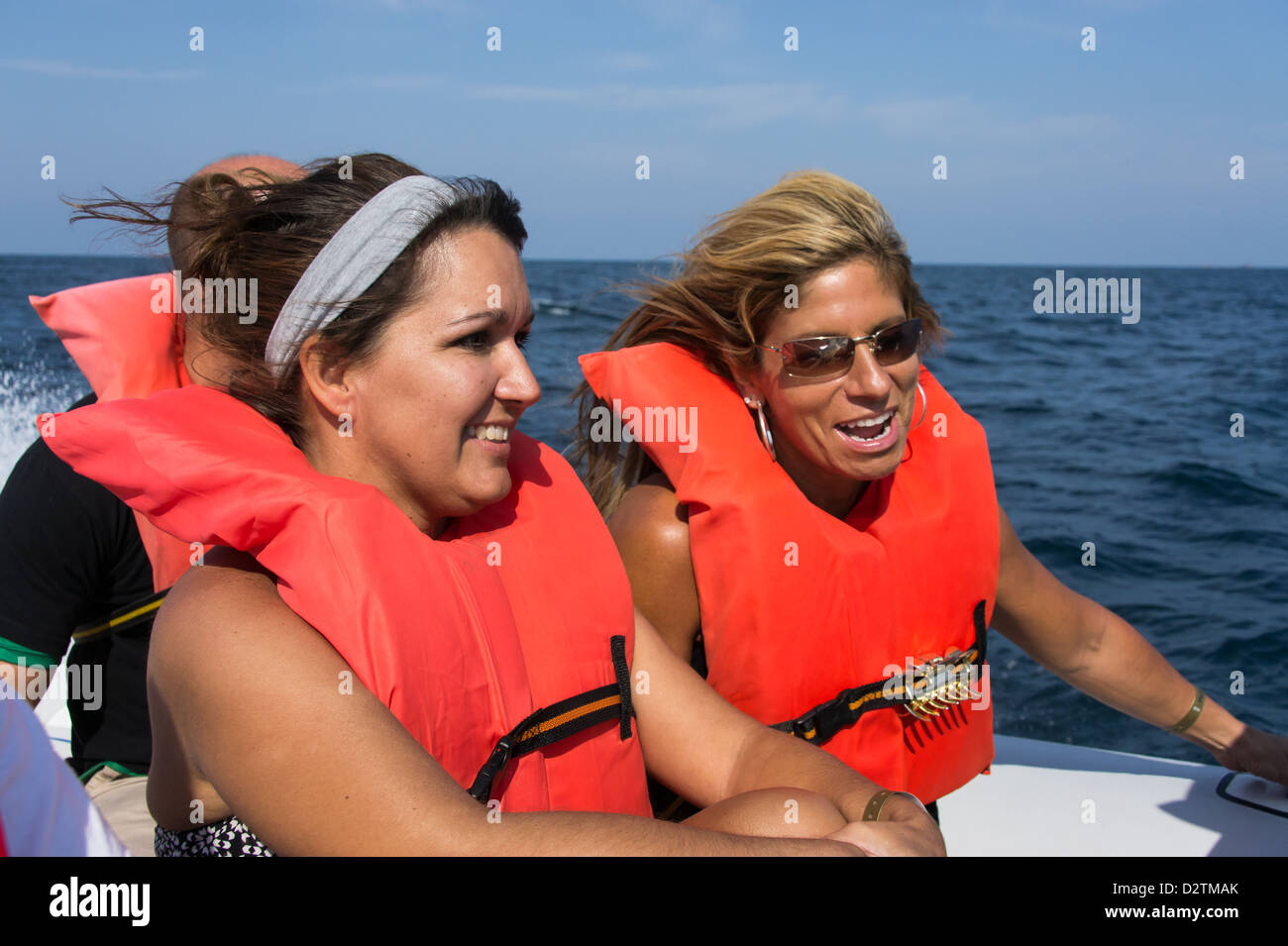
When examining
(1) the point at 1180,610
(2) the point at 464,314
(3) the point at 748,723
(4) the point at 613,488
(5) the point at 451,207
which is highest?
(5) the point at 451,207

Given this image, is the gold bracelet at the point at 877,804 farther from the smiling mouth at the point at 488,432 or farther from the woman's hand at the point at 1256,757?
the woman's hand at the point at 1256,757

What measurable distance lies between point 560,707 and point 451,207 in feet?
3.06

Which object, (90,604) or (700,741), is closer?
(700,741)

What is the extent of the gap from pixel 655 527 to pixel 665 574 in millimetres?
125

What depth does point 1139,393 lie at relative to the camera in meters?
11.2

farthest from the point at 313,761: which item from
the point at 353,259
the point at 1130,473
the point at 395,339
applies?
the point at 1130,473

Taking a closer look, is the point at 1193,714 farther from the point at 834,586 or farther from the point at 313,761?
the point at 313,761

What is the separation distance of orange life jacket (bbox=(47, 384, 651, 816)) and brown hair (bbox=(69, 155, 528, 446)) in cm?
8

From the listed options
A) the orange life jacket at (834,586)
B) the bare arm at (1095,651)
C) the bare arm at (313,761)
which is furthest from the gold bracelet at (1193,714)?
the bare arm at (313,761)

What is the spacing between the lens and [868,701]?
261cm

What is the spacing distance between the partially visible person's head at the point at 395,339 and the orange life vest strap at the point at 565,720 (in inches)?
16.0

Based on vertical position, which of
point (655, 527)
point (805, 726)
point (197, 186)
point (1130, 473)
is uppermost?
point (197, 186)
